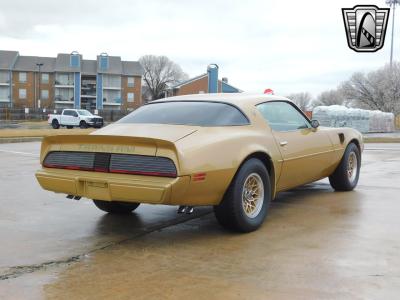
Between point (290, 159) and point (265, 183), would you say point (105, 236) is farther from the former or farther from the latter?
point (290, 159)

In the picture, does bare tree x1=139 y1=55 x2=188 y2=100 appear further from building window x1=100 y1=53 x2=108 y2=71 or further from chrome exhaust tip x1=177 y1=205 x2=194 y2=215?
chrome exhaust tip x1=177 y1=205 x2=194 y2=215

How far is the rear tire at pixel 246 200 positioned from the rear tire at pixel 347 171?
7.66ft

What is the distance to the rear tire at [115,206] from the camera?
587 cm

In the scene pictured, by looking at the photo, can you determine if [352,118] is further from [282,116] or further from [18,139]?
[282,116]

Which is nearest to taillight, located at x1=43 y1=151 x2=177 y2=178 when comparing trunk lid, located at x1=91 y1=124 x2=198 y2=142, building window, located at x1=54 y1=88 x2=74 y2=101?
trunk lid, located at x1=91 y1=124 x2=198 y2=142

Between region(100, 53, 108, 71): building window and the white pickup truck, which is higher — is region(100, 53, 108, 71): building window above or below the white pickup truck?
above

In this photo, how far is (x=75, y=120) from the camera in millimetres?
39000

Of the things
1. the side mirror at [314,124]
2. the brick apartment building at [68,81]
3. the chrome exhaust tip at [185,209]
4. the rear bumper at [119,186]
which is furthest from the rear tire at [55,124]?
the brick apartment building at [68,81]

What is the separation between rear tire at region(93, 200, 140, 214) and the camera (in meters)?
5.87

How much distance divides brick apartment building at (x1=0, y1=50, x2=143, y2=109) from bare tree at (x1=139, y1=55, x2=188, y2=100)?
65.9 ft

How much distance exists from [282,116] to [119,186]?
2.49 m

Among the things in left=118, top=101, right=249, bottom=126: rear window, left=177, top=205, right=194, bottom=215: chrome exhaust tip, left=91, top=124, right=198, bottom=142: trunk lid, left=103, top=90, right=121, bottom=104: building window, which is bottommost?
left=177, top=205, right=194, bottom=215: chrome exhaust tip

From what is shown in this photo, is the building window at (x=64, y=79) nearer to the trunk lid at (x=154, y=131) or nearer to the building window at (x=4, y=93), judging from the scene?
the building window at (x=4, y=93)

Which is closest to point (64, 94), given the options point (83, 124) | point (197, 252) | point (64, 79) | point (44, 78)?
point (64, 79)
